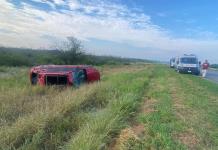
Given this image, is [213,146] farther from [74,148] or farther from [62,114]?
[62,114]

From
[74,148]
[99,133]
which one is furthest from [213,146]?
[74,148]

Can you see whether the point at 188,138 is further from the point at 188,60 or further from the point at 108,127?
the point at 188,60

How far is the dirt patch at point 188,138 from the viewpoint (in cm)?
691

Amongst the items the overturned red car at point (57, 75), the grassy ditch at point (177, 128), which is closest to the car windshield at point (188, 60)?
the overturned red car at point (57, 75)

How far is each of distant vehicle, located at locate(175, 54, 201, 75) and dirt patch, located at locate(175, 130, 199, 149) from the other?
32.0 meters

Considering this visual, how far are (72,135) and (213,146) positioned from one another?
3157mm

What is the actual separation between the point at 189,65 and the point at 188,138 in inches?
1285

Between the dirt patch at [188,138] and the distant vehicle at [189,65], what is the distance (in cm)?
3197

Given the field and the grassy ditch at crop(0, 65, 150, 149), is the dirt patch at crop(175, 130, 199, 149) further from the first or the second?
the grassy ditch at crop(0, 65, 150, 149)

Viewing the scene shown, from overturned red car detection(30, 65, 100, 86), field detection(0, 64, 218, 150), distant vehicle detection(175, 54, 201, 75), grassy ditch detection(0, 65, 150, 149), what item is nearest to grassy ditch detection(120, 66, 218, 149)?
field detection(0, 64, 218, 150)

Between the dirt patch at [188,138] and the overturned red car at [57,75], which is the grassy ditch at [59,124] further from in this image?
the overturned red car at [57,75]

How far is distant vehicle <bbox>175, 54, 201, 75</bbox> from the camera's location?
3876 cm

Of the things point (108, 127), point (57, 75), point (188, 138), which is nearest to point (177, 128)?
point (188, 138)

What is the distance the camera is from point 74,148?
626 cm
